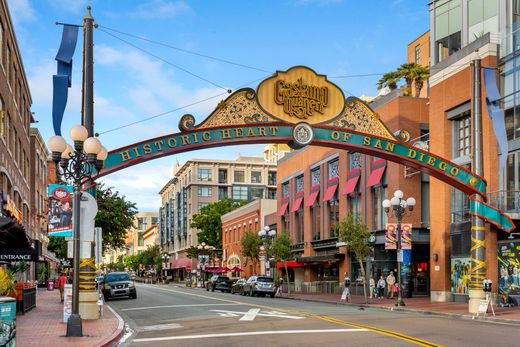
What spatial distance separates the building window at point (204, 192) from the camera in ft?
376

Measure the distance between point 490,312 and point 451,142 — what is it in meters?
12.1

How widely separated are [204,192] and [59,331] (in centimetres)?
9705

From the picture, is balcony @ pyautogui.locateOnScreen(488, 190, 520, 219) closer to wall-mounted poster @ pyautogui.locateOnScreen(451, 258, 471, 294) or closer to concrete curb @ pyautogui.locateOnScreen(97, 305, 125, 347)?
wall-mounted poster @ pyautogui.locateOnScreen(451, 258, 471, 294)

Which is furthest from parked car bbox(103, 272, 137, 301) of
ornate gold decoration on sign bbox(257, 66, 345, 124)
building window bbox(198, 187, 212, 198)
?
building window bbox(198, 187, 212, 198)

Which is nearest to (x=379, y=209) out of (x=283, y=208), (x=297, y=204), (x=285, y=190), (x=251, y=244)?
(x=297, y=204)

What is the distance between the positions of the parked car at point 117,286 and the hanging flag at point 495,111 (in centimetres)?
2163

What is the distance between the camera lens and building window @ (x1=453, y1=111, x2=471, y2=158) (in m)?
34.4

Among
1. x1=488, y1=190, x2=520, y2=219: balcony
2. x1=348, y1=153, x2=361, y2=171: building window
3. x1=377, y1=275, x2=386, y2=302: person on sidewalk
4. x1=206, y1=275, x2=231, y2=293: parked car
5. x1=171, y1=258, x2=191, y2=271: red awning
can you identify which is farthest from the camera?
x1=171, y1=258, x2=191, y2=271: red awning

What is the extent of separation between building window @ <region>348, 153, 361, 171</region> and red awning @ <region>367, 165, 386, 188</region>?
279 cm

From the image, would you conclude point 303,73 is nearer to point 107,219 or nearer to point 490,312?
point 490,312

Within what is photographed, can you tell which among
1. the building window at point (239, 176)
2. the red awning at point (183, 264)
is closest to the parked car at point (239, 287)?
the red awning at point (183, 264)

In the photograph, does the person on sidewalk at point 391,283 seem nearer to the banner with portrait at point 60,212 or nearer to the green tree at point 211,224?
the banner with portrait at point 60,212

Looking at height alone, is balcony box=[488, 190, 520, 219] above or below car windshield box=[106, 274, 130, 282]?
above

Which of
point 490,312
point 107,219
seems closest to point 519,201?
point 490,312
